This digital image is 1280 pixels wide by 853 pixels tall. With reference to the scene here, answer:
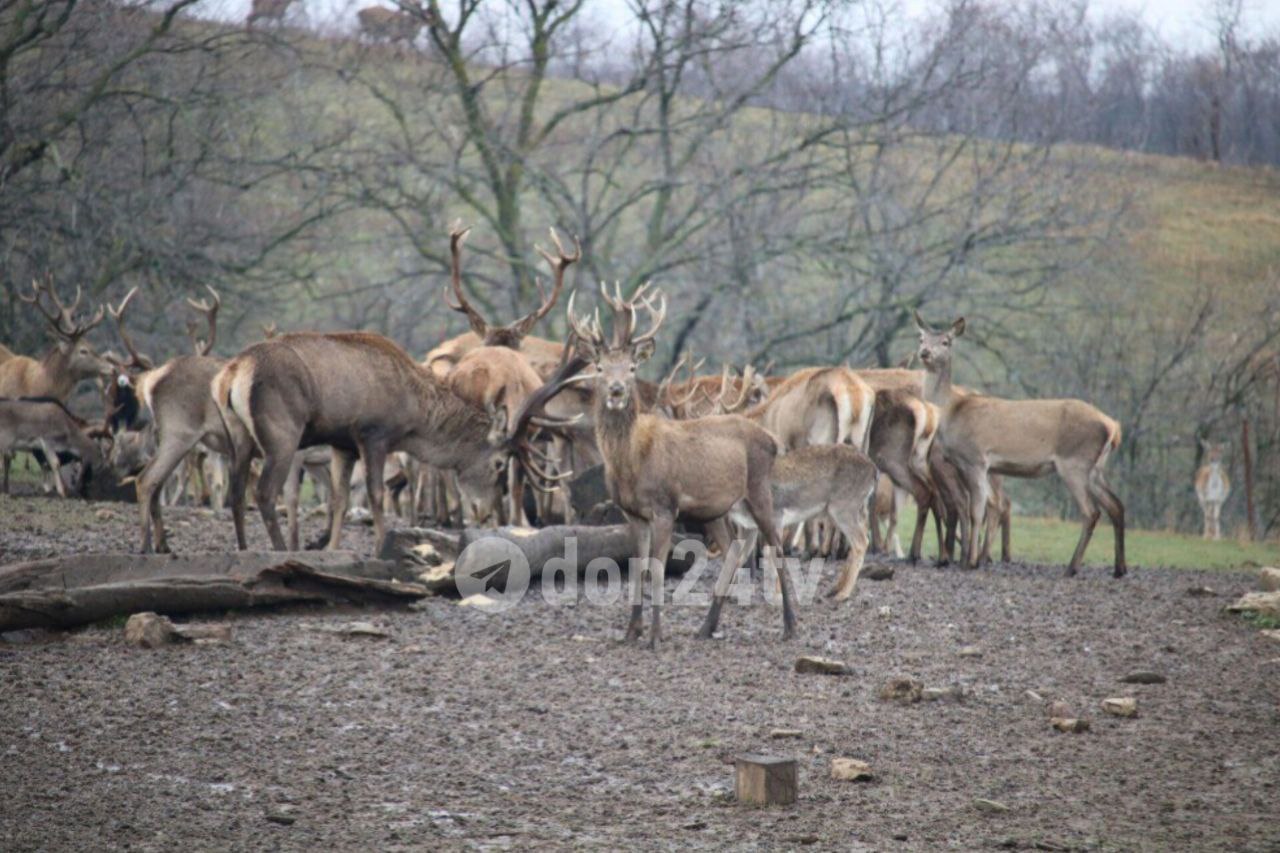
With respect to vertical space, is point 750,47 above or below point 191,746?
above

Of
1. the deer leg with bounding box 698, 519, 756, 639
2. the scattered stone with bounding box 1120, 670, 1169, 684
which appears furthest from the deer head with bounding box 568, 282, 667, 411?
the scattered stone with bounding box 1120, 670, 1169, 684

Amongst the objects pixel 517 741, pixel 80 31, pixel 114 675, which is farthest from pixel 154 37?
pixel 517 741

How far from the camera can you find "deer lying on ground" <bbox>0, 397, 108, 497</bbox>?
1596 centimetres

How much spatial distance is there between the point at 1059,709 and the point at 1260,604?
12.2ft

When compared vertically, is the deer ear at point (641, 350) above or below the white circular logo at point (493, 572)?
above

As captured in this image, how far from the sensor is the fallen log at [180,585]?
8.00 m

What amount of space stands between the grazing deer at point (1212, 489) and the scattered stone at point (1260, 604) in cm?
1020

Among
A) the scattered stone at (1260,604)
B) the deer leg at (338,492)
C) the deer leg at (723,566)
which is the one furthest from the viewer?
the deer leg at (338,492)

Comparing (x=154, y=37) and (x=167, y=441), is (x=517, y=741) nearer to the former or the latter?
(x=167, y=441)

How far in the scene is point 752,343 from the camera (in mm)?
22969

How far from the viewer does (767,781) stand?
5.72m

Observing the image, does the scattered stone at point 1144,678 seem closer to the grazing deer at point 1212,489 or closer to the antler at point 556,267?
the antler at point 556,267

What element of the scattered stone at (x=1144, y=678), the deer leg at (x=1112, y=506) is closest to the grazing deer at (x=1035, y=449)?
the deer leg at (x=1112, y=506)

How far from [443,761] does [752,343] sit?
17.1 meters
